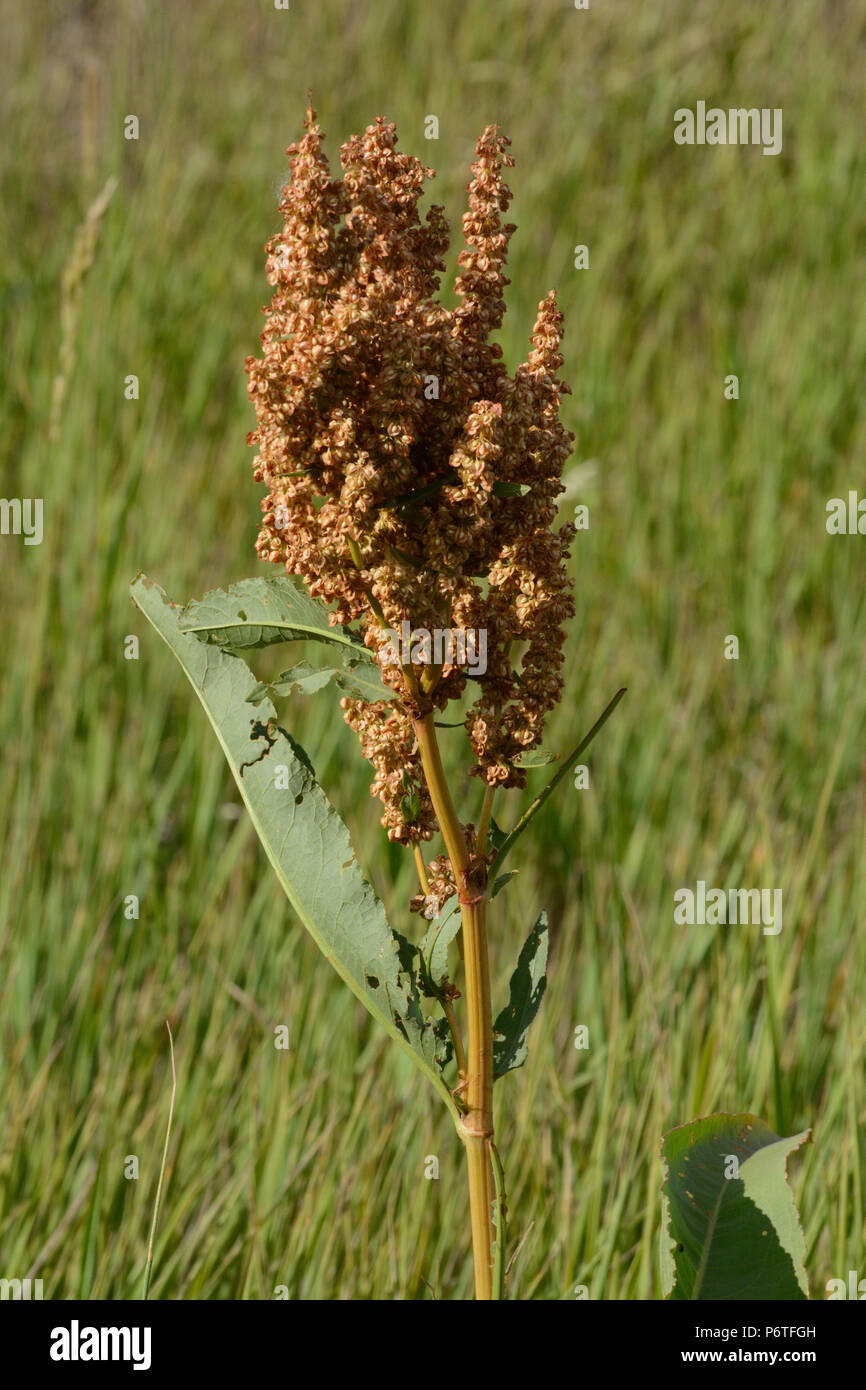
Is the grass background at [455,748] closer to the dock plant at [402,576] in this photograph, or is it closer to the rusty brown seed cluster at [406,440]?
the dock plant at [402,576]

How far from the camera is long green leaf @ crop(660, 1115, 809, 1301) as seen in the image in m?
0.86

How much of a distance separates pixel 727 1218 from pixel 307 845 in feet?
1.32

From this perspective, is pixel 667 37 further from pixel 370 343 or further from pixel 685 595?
pixel 370 343

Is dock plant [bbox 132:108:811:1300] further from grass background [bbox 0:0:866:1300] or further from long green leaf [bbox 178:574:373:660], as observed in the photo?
grass background [bbox 0:0:866:1300]

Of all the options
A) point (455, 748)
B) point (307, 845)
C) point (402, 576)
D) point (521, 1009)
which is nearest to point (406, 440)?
point (402, 576)

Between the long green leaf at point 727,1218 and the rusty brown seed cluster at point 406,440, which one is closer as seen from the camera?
the rusty brown seed cluster at point 406,440

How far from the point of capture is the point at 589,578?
2.78 metres

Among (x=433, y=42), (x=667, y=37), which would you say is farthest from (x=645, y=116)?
(x=433, y=42)

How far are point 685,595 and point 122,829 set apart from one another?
1.40 meters

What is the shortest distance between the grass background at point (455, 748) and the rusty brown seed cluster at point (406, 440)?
744 mm

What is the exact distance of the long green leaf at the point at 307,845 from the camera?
0.79 meters

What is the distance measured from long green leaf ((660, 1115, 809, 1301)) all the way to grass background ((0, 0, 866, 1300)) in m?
0.41

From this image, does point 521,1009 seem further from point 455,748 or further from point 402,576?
point 455,748

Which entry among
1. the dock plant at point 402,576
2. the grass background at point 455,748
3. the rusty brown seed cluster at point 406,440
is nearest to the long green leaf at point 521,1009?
the dock plant at point 402,576
